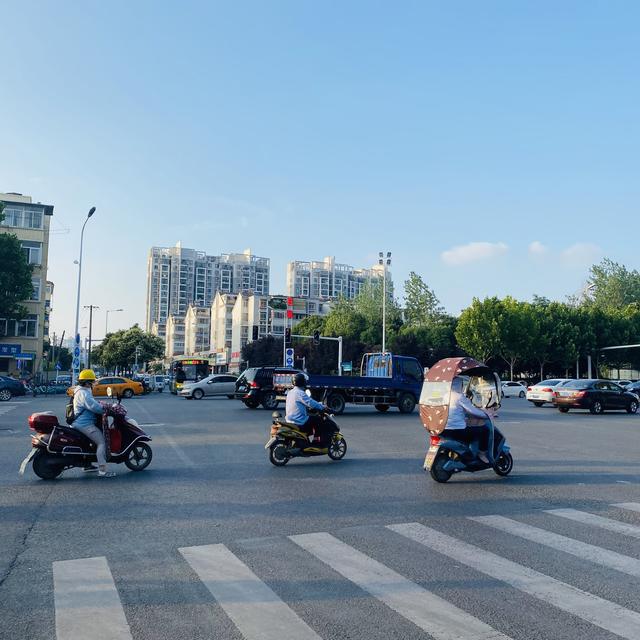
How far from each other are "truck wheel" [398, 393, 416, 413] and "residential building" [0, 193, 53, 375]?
4580cm

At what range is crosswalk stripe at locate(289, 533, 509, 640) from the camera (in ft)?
13.6

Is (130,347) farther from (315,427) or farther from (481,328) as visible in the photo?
(315,427)

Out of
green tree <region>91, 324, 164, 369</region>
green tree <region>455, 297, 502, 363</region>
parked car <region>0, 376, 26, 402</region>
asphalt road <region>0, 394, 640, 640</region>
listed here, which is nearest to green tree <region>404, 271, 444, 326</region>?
green tree <region>455, 297, 502, 363</region>

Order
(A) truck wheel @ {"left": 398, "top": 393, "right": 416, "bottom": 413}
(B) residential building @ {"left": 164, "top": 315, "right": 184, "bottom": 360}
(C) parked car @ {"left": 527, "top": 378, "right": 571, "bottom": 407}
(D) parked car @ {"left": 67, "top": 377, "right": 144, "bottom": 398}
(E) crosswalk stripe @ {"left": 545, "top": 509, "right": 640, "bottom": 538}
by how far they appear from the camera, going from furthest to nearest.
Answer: (B) residential building @ {"left": 164, "top": 315, "right": 184, "bottom": 360} → (D) parked car @ {"left": 67, "top": 377, "right": 144, "bottom": 398} → (C) parked car @ {"left": 527, "top": 378, "right": 571, "bottom": 407} → (A) truck wheel @ {"left": 398, "top": 393, "right": 416, "bottom": 413} → (E) crosswalk stripe @ {"left": 545, "top": 509, "right": 640, "bottom": 538}

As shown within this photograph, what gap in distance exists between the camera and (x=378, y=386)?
85.7ft

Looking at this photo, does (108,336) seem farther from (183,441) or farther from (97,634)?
(97,634)

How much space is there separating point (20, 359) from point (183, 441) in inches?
2043

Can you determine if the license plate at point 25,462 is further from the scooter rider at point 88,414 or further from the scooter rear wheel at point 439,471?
the scooter rear wheel at point 439,471

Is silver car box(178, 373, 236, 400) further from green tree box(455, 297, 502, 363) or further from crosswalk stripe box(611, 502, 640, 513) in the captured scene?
crosswalk stripe box(611, 502, 640, 513)

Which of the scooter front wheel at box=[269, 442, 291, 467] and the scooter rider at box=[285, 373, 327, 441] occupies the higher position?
the scooter rider at box=[285, 373, 327, 441]

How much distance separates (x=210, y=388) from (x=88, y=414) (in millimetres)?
31836

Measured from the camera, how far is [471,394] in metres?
11.1

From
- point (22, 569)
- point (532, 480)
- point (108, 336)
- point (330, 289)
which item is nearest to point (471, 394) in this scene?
point (532, 480)

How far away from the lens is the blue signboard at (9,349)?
58.5m
